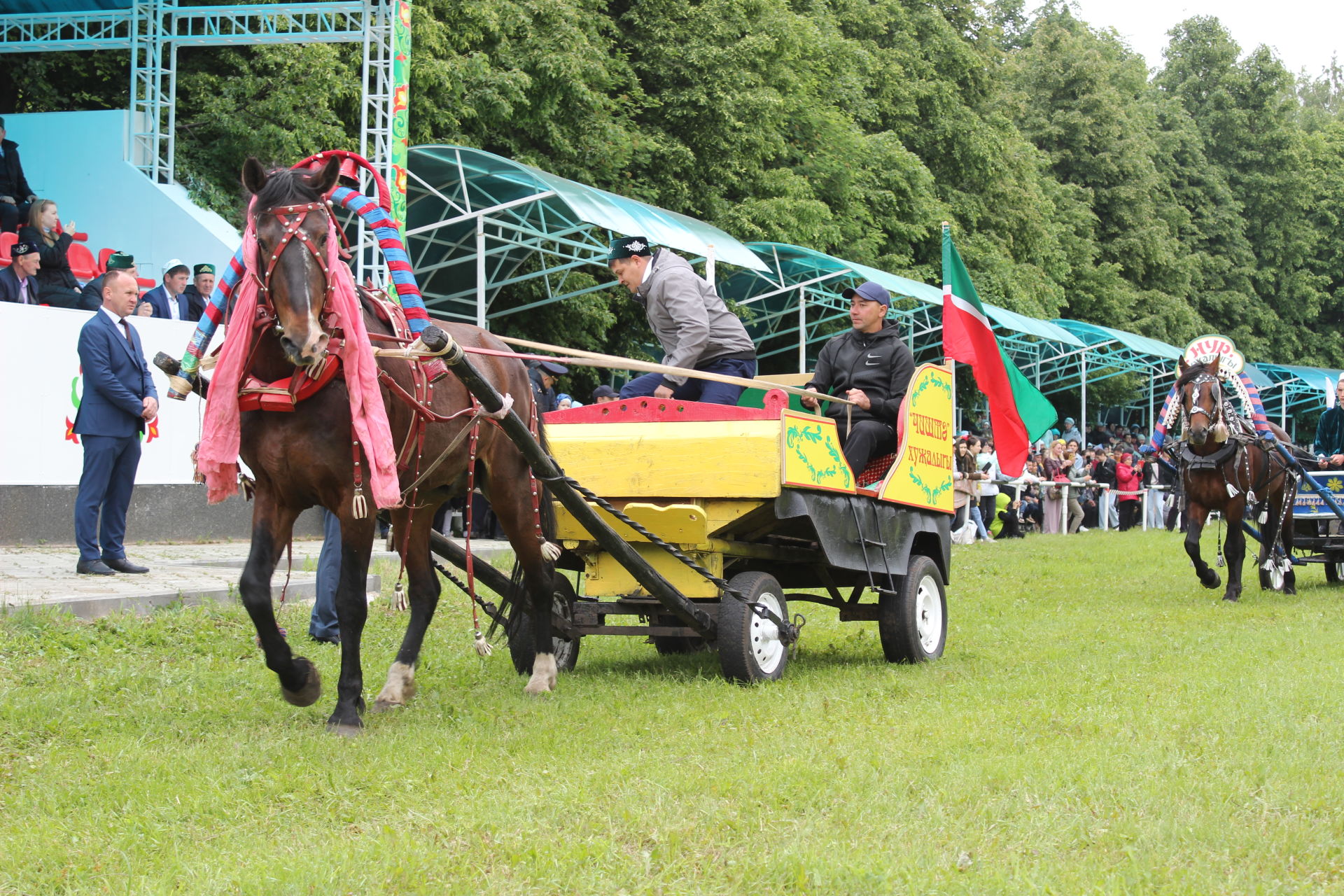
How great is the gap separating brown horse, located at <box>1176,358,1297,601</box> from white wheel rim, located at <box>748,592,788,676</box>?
6783mm

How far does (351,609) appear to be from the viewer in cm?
615

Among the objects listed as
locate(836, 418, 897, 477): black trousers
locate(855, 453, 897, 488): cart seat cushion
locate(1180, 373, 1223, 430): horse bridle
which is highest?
locate(1180, 373, 1223, 430): horse bridle

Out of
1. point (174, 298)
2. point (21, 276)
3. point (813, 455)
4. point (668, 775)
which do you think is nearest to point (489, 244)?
point (174, 298)

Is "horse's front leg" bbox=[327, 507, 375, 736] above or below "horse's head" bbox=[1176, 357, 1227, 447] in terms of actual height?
below

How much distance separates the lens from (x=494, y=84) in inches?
832

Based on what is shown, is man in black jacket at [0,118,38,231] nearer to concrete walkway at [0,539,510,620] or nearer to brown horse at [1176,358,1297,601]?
concrete walkway at [0,539,510,620]

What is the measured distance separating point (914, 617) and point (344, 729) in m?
3.67

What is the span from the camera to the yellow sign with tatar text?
27.2ft

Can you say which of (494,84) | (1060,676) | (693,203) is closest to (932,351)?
(693,203)

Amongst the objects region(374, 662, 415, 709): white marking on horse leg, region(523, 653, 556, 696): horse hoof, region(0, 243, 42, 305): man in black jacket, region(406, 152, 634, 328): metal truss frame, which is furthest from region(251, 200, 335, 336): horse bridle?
region(406, 152, 634, 328): metal truss frame

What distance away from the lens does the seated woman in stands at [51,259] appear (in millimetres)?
13570

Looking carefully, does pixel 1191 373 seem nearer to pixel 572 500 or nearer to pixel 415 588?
pixel 572 500

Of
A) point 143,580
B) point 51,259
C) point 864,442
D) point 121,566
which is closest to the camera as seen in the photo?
point 864,442

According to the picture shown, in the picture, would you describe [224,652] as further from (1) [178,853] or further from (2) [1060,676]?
(2) [1060,676]
